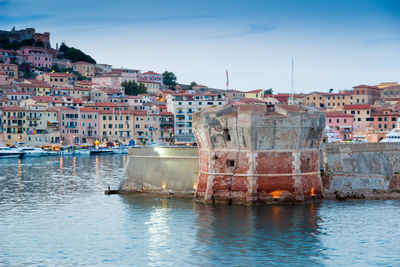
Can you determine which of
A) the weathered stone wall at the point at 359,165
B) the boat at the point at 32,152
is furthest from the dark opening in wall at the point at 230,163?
the boat at the point at 32,152

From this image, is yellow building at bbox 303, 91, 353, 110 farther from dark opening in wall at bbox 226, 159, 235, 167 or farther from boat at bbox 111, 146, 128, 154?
dark opening in wall at bbox 226, 159, 235, 167

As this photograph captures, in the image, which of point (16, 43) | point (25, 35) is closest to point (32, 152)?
point (16, 43)

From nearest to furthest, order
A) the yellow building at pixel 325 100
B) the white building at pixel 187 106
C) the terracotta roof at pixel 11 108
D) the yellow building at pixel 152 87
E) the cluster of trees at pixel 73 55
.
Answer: the terracotta roof at pixel 11 108
the white building at pixel 187 106
the yellow building at pixel 325 100
the yellow building at pixel 152 87
the cluster of trees at pixel 73 55

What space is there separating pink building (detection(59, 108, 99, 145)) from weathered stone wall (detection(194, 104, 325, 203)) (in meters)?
76.6

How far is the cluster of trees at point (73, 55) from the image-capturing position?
176 metres

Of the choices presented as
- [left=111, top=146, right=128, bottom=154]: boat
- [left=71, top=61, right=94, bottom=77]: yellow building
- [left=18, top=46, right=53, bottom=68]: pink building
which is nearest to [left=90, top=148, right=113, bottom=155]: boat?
[left=111, top=146, right=128, bottom=154]: boat

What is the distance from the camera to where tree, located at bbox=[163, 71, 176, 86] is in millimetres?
165400

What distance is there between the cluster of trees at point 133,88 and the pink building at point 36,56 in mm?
31737

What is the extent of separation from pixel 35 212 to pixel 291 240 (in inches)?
624

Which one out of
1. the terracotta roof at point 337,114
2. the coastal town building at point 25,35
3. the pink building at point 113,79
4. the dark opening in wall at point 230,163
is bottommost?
the dark opening in wall at point 230,163

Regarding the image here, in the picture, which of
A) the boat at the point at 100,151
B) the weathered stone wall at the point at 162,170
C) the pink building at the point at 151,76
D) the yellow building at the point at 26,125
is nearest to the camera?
the weathered stone wall at the point at 162,170

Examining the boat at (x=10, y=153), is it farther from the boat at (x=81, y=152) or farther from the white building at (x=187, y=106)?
the white building at (x=187, y=106)

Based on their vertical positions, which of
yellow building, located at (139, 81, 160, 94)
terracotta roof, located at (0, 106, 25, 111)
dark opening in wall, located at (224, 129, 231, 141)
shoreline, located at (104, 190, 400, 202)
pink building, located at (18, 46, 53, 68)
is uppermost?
pink building, located at (18, 46, 53, 68)

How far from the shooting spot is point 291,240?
90.4 feet
